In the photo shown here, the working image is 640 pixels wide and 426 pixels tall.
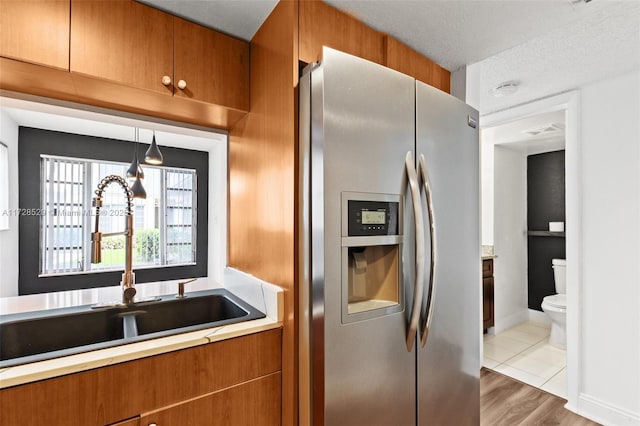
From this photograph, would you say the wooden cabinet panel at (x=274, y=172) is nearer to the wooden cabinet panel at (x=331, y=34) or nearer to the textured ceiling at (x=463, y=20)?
the wooden cabinet panel at (x=331, y=34)

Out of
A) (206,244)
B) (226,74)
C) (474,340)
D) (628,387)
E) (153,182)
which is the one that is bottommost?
(628,387)

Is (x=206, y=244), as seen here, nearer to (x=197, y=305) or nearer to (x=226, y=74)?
(x=197, y=305)

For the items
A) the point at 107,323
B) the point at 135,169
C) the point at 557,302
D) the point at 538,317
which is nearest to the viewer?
the point at 107,323

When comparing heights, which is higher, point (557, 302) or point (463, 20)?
point (463, 20)

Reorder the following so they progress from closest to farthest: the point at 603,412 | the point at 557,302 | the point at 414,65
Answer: the point at 414,65, the point at 603,412, the point at 557,302

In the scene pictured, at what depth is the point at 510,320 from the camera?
3.93m

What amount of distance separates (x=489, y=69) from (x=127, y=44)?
82.0 inches

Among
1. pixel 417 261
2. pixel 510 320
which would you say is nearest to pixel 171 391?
pixel 417 261

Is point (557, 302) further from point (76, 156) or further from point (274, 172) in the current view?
point (76, 156)

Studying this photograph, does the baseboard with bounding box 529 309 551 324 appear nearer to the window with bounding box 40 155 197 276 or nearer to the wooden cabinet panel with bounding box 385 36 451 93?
the wooden cabinet panel with bounding box 385 36 451 93

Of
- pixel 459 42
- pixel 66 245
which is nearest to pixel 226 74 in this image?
pixel 459 42

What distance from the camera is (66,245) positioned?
72.0 inches

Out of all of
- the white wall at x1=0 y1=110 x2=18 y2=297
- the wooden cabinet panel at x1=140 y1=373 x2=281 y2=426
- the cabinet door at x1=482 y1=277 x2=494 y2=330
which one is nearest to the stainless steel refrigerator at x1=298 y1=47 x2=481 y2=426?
the wooden cabinet panel at x1=140 y1=373 x2=281 y2=426

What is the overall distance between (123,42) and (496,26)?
161cm
